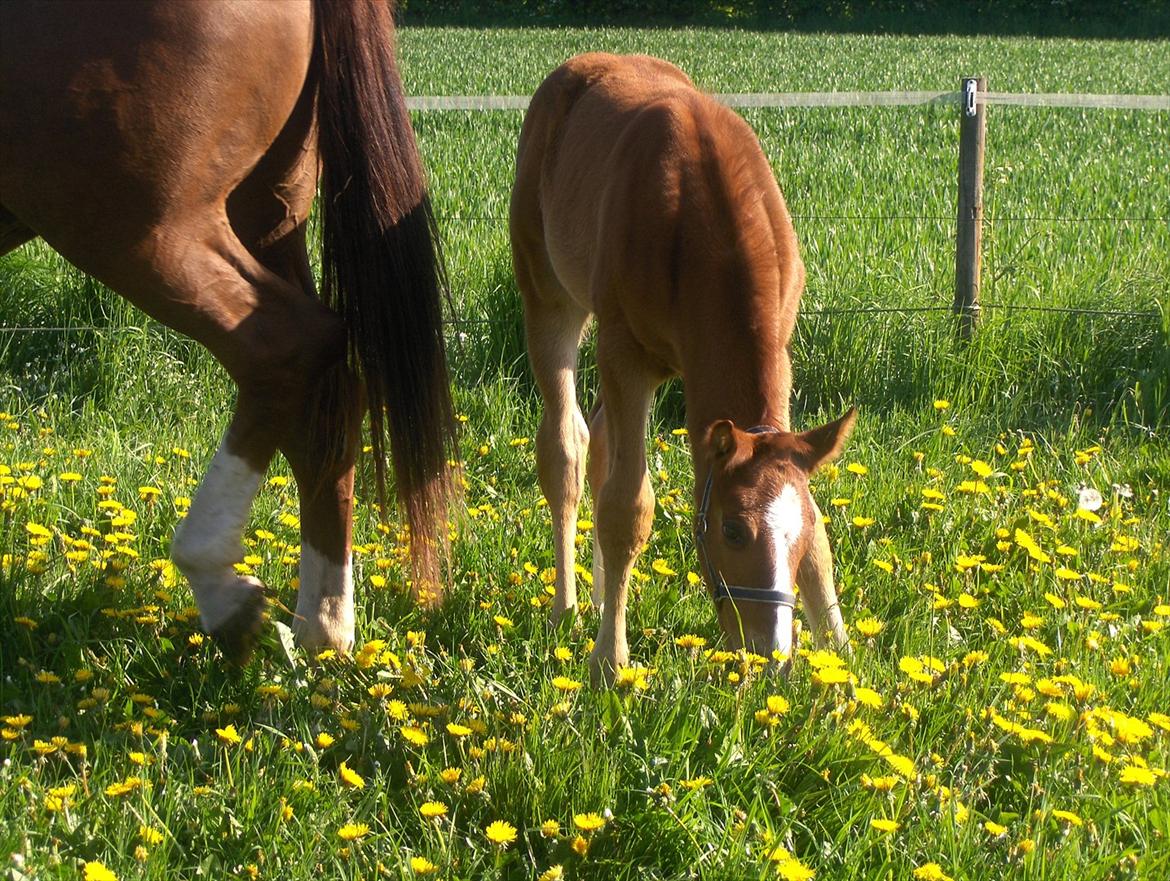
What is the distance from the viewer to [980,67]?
26.0 m

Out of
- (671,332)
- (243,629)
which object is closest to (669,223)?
(671,332)

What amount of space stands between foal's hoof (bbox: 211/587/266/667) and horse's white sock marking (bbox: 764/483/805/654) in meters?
1.24

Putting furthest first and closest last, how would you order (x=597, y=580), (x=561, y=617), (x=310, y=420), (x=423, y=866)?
(x=597, y=580) → (x=561, y=617) → (x=310, y=420) → (x=423, y=866)

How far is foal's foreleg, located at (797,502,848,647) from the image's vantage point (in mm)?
3383

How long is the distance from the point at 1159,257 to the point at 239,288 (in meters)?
5.26

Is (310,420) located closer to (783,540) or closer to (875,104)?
(783,540)

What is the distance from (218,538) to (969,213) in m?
4.07

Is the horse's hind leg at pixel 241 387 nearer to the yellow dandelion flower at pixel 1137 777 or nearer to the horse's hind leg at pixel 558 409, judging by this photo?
the horse's hind leg at pixel 558 409

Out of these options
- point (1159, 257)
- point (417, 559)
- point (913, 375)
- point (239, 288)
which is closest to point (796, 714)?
point (417, 559)

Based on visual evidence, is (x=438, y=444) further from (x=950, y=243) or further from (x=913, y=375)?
(x=950, y=243)

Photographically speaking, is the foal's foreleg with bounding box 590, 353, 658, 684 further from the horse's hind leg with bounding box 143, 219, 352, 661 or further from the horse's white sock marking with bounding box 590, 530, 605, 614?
the horse's hind leg with bounding box 143, 219, 352, 661

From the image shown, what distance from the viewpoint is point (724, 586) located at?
289 centimetres

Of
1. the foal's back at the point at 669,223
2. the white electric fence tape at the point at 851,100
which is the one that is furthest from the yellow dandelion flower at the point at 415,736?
the white electric fence tape at the point at 851,100

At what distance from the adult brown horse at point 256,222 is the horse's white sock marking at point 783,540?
0.94 meters
